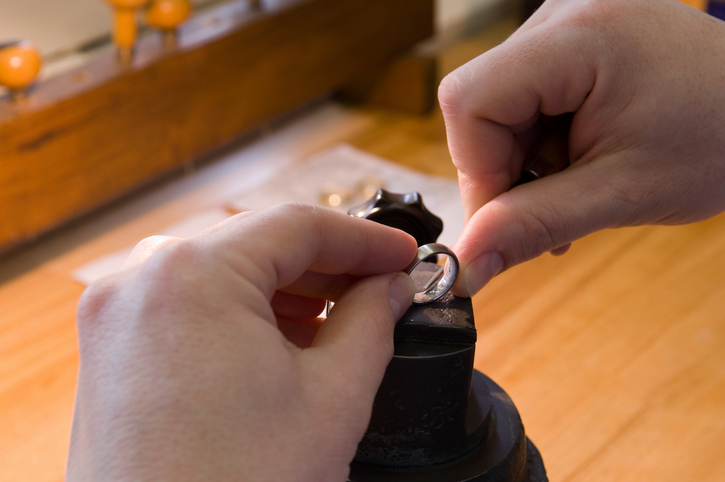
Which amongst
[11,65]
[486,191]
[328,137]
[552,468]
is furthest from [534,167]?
[328,137]

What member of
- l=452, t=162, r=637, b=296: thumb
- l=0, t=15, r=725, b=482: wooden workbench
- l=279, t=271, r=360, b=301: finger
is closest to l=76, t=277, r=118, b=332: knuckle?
l=279, t=271, r=360, b=301: finger

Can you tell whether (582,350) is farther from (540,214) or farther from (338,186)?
(338,186)

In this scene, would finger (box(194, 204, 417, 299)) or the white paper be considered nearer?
finger (box(194, 204, 417, 299))

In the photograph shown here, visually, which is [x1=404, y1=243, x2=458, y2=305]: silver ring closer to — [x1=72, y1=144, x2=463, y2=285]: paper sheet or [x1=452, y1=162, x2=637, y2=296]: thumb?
[x1=452, y1=162, x2=637, y2=296]: thumb

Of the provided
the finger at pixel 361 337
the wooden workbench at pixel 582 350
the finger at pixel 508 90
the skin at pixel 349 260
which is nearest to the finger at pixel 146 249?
the skin at pixel 349 260

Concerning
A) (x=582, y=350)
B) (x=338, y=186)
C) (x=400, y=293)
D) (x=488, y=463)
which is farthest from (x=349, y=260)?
(x=338, y=186)

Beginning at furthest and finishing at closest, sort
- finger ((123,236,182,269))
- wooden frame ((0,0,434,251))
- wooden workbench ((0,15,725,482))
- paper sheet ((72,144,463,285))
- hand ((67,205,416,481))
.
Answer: paper sheet ((72,144,463,285)), wooden frame ((0,0,434,251)), wooden workbench ((0,15,725,482)), finger ((123,236,182,269)), hand ((67,205,416,481))

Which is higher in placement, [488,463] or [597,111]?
[597,111]
